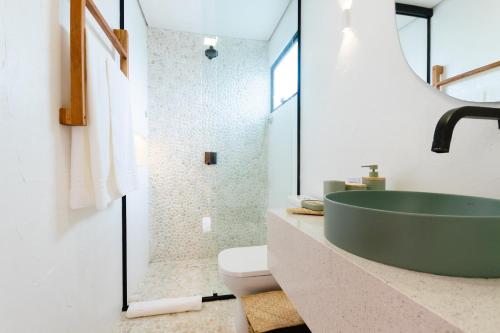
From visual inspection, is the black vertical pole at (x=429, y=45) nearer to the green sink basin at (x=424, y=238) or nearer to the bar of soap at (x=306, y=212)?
the green sink basin at (x=424, y=238)

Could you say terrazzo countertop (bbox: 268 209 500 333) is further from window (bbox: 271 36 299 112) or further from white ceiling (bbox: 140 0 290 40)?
white ceiling (bbox: 140 0 290 40)

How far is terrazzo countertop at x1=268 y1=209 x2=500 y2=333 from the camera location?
0.31 meters

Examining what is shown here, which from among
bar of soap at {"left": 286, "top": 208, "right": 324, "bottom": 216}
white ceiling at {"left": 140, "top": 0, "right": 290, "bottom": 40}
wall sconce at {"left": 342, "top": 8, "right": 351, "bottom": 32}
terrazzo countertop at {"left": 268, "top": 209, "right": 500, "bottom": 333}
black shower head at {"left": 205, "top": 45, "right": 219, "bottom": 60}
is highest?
white ceiling at {"left": 140, "top": 0, "right": 290, "bottom": 40}

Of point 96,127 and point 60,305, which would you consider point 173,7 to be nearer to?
point 96,127

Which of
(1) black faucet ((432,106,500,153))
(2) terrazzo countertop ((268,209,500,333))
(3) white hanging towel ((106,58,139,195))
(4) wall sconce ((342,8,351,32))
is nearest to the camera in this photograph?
(2) terrazzo countertop ((268,209,500,333))

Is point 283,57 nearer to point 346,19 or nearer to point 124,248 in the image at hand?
point 346,19

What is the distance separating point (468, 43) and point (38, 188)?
53.3 inches

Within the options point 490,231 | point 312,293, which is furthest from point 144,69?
point 490,231

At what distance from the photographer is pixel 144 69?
2.20 metres

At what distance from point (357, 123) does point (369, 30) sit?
0.42 metres

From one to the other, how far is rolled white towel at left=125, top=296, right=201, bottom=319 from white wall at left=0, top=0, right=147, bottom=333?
60cm

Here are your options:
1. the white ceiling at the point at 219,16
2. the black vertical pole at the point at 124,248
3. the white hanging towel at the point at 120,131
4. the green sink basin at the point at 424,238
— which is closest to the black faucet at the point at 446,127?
the green sink basin at the point at 424,238

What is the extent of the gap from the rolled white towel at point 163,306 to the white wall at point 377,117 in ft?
3.75

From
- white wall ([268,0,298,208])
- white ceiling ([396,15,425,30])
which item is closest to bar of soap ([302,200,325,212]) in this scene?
white ceiling ([396,15,425,30])
